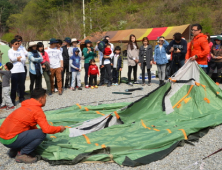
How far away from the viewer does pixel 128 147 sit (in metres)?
3.76

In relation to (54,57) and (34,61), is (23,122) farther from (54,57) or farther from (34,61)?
(54,57)

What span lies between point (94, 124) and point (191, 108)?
2.05 m


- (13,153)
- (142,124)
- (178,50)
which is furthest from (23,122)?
(178,50)

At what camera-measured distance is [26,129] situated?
355 centimetres

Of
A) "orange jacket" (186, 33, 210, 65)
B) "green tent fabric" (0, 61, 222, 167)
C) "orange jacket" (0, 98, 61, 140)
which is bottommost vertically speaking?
"green tent fabric" (0, 61, 222, 167)

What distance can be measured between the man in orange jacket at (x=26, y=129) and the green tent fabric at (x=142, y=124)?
0.92ft

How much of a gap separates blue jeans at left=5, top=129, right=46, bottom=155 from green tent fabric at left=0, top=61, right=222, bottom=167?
0.26m

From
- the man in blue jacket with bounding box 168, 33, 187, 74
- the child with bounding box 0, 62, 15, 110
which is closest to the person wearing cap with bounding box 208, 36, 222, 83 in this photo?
the man in blue jacket with bounding box 168, 33, 187, 74

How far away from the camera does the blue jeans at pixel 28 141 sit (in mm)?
3467

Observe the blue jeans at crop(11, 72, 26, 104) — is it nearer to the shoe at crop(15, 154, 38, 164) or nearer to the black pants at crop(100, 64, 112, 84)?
the black pants at crop(100, 64, 112, 84)

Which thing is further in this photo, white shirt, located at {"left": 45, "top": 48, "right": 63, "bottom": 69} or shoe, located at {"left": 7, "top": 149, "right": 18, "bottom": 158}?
white shirt, located at {"left": 45, "top": 48, "right": 63, "bottom": 69}

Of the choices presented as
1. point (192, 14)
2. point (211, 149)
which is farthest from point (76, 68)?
point (192, 14)

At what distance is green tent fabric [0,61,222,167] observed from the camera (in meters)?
3.61

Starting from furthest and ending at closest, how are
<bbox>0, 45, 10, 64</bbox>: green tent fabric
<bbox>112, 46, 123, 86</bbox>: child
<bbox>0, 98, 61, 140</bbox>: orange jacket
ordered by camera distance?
<bbox>0, 45, 10, 64</bbox>: green tent fabric → <bbox>112, 46, 123, 86</bbox>: child → <bbox>0, 98, 61, 140</bbox>: orange jacket
